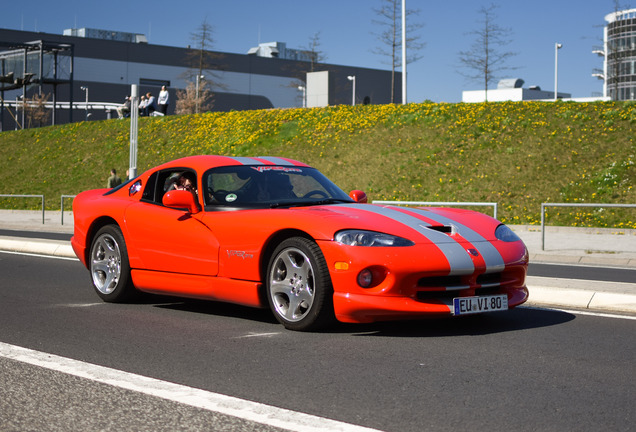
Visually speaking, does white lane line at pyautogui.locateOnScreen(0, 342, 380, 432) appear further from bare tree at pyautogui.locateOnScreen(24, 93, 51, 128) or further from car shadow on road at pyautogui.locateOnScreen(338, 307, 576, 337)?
bare tree at pyautogui.locateOnScreen(24, 93, 51, 128)

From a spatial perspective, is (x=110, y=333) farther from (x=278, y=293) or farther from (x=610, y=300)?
(x=610, y=300)

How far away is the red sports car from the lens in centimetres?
609

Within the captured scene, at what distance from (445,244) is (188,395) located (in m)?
2.61

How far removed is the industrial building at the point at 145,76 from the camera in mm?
73312

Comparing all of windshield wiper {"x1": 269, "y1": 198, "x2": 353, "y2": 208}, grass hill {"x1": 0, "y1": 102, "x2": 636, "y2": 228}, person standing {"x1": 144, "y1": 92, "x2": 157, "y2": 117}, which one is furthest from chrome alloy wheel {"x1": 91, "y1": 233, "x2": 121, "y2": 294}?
person standing {"x1": 144, "y1": 92, "x2": 157, "y2": 117}

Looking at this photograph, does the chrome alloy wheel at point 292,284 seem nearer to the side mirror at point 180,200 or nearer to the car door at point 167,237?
the car door at point 167,237

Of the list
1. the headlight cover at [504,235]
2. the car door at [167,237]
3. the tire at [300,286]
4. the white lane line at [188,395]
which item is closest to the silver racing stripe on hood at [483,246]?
the headlight cover at [504,235]

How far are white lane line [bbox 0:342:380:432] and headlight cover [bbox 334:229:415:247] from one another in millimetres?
1945

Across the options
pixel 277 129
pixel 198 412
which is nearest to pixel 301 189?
pixel 198 412

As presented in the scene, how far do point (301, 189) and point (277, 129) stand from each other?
26.6m

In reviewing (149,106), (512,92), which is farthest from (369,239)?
(512,92)

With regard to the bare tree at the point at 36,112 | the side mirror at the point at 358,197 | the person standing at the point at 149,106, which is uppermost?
the bare tree at the point at 36,112

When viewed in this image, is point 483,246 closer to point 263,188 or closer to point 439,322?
point 439,322

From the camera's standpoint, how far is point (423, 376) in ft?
16.0
